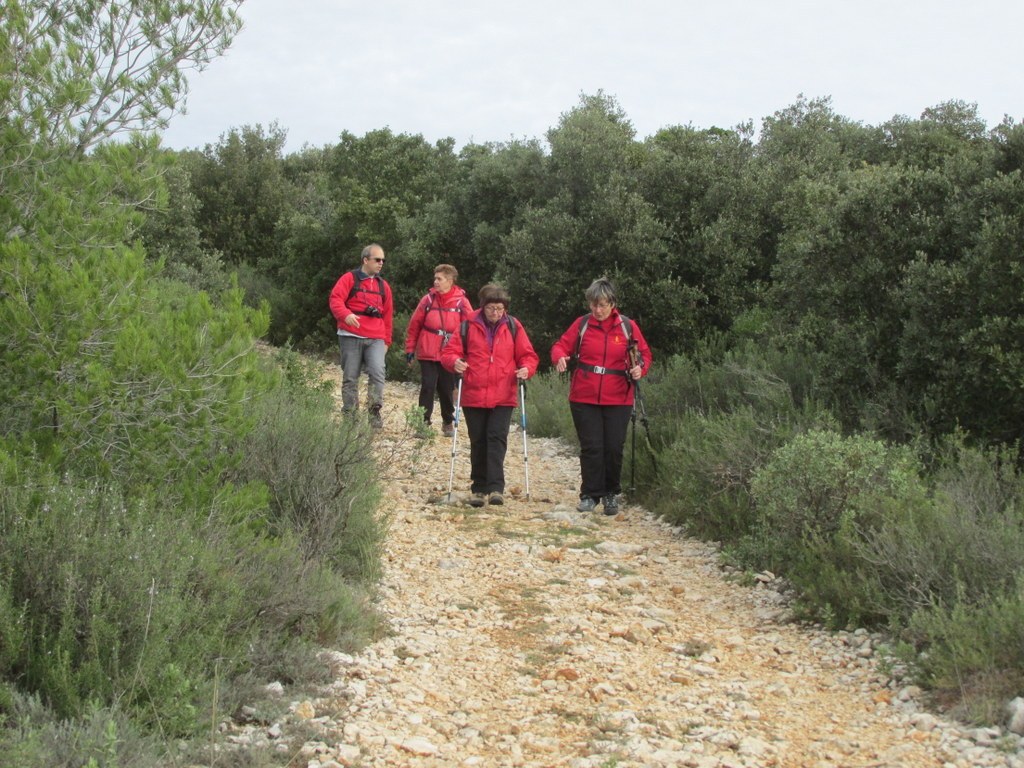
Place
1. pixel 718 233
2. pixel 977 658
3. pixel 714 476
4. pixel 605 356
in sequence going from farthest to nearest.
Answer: pixel 718 233, pixel 605 356, pixel 714 476, pixel 977 658

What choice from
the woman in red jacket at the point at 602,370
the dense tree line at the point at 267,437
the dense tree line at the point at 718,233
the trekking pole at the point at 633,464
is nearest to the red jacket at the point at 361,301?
the dense tree line at the point at 267,437

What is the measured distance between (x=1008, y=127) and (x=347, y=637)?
24.6 feet

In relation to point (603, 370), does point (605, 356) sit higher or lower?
higher

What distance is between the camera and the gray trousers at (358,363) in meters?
11.5

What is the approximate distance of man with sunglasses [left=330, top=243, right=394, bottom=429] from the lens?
11.4 metres

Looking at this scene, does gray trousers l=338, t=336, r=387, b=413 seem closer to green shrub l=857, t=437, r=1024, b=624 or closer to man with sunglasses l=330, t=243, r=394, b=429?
man with sunglasses l=330, t=243, r=394, b=429

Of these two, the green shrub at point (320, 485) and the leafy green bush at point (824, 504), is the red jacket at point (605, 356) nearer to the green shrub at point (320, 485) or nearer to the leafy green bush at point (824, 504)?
the leafy green bush at point (824, 504)

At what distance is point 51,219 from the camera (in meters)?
5.13

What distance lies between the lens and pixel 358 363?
459 inches

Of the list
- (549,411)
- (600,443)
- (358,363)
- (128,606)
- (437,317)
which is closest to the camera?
(128,606)

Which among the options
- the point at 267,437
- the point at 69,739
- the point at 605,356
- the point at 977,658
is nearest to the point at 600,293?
the point at 605,356

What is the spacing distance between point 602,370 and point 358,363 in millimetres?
3488

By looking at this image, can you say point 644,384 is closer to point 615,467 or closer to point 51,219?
point 615,467

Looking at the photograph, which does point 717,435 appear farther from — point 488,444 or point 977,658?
point 977,658
